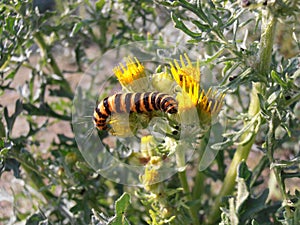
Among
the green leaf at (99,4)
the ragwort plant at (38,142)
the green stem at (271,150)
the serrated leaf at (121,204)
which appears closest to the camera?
the serrated leaf at (121,204)

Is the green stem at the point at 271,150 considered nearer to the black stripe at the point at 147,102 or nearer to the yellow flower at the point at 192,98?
the yellow flower at the point at 192,98

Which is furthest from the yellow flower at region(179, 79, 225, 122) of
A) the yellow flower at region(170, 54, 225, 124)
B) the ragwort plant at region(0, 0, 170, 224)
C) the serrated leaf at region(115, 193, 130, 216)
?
the ragwort plant at region(0, 0, 170, 224)

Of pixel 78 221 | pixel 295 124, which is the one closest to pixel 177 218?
pixel 78 221

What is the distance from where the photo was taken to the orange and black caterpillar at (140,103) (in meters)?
1.17

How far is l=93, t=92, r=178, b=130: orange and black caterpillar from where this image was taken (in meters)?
1.17

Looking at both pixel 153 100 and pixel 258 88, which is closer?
pixel 153 100

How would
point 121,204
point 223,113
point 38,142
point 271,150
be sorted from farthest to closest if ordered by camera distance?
point 38,142 → point 223,113 → point 271,150 → point 121,204

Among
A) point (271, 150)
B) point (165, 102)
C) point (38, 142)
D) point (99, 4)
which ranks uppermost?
point (99, 4)

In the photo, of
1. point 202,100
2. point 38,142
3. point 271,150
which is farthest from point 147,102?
point 38,142

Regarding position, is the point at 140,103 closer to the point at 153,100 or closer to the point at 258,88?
the point at 153,100

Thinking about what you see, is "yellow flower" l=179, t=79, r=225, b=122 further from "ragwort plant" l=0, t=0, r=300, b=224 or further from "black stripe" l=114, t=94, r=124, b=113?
"black stripe" l=114, t=94, r=124, b=113

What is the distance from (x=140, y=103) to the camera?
46.2 inches

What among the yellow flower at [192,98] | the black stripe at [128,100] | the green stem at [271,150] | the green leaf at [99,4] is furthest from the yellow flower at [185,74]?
the green leaf at [99,4]

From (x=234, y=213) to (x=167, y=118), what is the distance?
26cm
